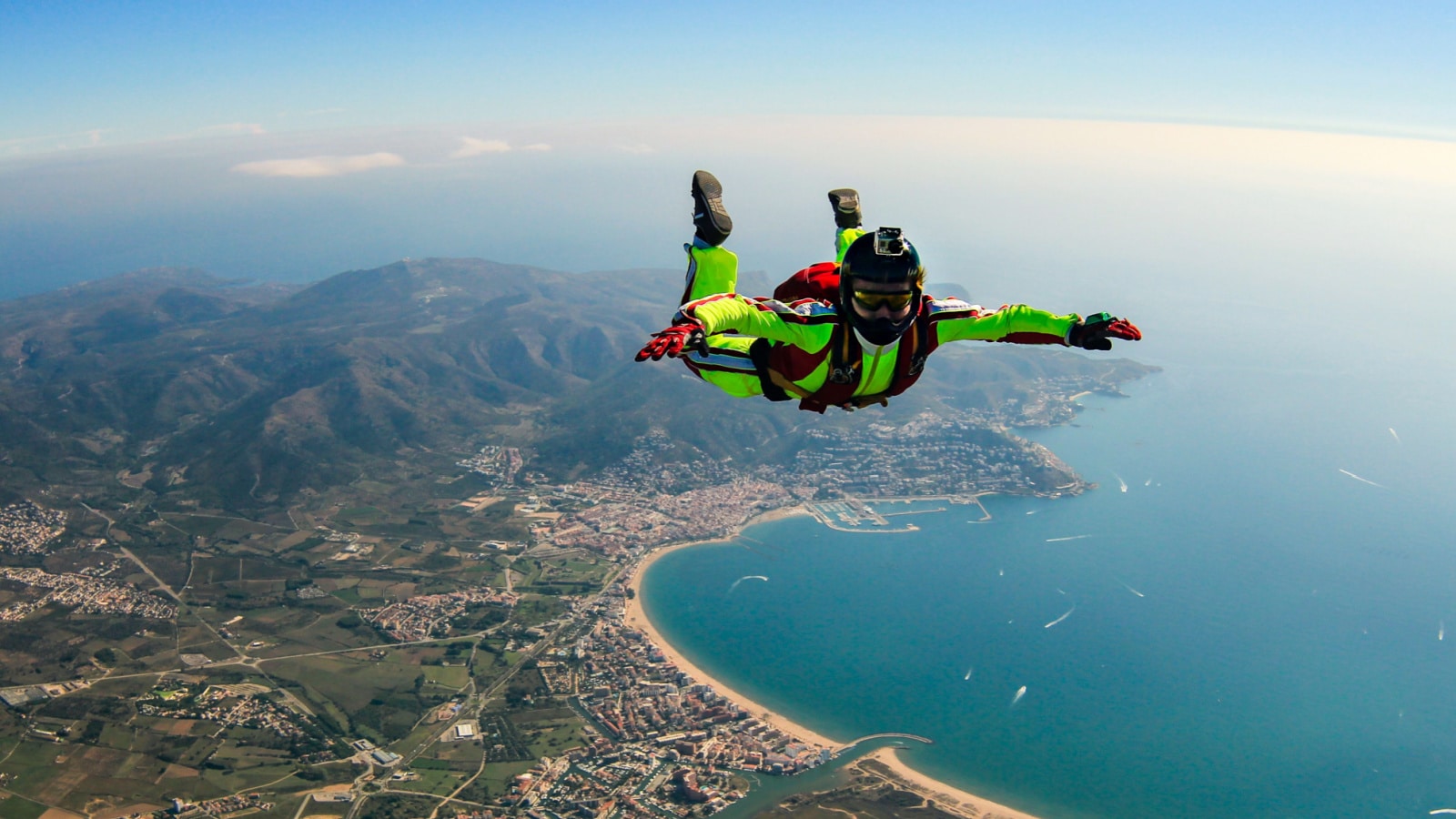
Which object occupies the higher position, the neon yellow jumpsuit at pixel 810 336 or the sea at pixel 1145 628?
the neon yellow jumpsuit at pixel 810 336


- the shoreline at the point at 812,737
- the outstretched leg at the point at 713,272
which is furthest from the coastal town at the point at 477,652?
the outstretched leg at the point at 713,272

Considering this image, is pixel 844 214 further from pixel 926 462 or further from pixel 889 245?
pixel 926 462

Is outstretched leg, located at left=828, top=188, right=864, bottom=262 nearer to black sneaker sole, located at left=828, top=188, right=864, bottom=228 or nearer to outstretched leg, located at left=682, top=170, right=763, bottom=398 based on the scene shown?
black sneaker sole, located at left=828, top=188, right=864, bottom=228

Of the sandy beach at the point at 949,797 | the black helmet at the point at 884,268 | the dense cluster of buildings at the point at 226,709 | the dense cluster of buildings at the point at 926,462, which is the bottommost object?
the dense cluster of buildings at the point at 226,709

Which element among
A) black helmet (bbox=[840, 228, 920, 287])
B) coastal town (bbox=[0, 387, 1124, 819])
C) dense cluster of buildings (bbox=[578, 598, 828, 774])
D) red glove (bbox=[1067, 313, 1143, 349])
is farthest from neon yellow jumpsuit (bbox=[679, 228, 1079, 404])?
dense cluster of buildings (bbox=[578, 598, 828, 774])

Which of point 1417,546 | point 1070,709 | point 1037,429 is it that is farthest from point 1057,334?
point 1037,429

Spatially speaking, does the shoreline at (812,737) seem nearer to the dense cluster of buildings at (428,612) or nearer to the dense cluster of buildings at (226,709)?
the dense cluster of buildings at (428,612)

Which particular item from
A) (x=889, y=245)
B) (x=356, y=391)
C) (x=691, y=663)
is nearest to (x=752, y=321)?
(x=889, y=245)
